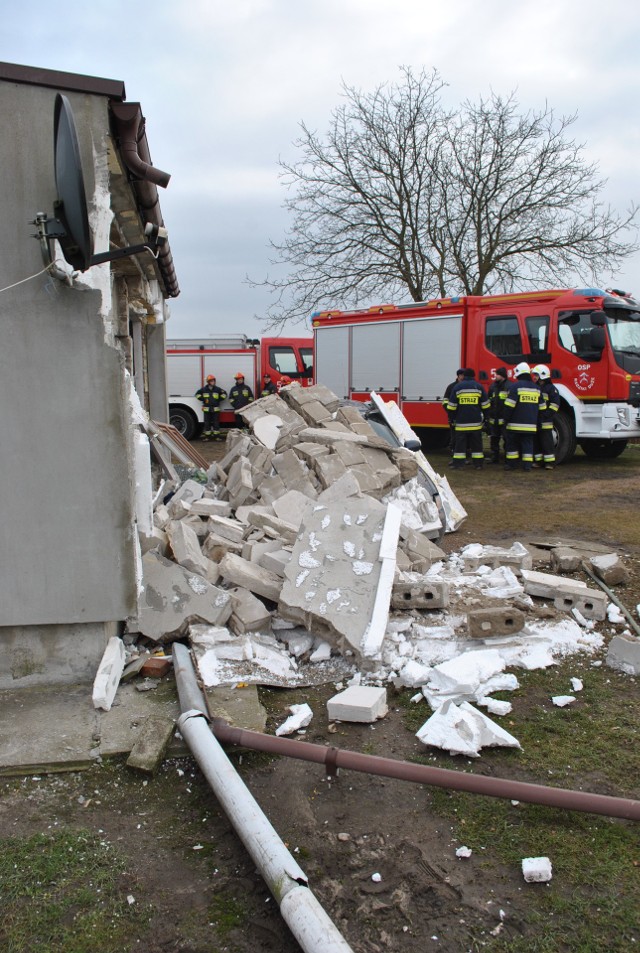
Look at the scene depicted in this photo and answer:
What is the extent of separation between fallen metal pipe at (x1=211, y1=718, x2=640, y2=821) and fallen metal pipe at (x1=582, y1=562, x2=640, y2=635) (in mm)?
2281

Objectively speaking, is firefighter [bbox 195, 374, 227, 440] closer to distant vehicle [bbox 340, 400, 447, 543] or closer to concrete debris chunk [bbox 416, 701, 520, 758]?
distant vehicle [bbox 340, 400, 447, 543]

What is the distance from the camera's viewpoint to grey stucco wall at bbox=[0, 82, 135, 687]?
3689 millimetres

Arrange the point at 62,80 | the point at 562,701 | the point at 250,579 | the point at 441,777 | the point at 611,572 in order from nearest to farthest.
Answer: the point at 441,777, the point at 62,80, the point at 562,701, the point at 250,579, the point at 611,572

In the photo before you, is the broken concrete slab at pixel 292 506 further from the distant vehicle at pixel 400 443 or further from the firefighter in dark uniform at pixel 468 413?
the firefighter in dark uniform at pixel 468 413

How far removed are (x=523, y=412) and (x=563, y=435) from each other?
4.00 feet

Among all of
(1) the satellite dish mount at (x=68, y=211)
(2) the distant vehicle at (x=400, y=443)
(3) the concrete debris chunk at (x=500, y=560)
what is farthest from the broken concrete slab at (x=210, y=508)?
(1) the satellite dish mount at (x=68, y=211)

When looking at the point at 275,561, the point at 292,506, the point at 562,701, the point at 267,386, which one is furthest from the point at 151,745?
the point at 267,386

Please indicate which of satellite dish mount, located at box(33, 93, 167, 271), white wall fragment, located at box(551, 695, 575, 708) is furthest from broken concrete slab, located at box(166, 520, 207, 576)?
white wall fragment, located at box(551, 695, 575, 708)

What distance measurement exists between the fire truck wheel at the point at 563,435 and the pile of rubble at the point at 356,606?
7.08 m

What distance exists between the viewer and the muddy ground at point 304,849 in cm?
247

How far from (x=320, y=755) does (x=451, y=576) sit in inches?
117

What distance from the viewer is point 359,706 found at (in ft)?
12.7

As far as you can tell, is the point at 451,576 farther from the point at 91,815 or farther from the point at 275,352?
the point at 275,352

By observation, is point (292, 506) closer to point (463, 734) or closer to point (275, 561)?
point (275, 561)
